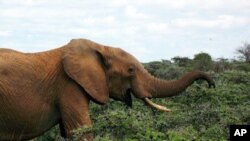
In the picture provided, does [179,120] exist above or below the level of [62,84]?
below

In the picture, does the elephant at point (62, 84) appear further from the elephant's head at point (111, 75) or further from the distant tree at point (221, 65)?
the distant tree at point (221, 65)

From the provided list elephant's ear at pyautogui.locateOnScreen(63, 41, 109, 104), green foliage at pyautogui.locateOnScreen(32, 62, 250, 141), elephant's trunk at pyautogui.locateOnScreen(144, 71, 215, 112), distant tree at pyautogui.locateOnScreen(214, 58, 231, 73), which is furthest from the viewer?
distant tree at pyautogui.locateOnScreen(214, 58, 231, 73)

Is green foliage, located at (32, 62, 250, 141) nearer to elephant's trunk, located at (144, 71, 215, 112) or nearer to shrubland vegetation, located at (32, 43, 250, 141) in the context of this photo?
shrubland vegetation, located at (32, 43, 250, 141)

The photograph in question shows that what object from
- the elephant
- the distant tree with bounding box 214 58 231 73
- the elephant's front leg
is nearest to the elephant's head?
the elephant

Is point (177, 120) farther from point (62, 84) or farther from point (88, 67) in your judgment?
point (62, 84)

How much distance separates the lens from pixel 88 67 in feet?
33.1

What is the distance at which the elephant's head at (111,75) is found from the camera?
1001cm

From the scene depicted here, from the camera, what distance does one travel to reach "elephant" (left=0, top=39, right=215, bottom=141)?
968cm

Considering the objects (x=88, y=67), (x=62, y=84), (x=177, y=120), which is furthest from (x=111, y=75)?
(x=177, y=120)

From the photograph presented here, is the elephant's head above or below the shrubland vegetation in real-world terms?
above

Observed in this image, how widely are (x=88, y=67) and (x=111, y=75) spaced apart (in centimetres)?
40

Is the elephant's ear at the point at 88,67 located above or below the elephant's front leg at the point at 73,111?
above

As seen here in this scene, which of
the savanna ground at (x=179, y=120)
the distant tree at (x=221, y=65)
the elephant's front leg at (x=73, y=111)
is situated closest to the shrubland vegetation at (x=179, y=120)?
the savanna ground at (x=179, y=120)

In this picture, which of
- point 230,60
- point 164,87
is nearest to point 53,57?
point 164,87
